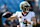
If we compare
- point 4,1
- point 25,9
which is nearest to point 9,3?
point 4,1

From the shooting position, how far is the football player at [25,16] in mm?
3153

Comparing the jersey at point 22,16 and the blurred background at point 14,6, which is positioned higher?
the blurred background at point 14,6

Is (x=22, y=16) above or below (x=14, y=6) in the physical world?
below

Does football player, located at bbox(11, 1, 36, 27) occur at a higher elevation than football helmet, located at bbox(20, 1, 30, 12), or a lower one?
lower

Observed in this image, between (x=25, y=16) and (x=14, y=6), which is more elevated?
(x=14, y=6)

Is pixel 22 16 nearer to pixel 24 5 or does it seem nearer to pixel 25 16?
pixel 25 16

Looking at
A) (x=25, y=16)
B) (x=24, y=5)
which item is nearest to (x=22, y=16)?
(x=25, y=16)

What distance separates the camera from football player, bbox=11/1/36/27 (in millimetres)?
3153

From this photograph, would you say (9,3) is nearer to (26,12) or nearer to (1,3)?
(1,3)

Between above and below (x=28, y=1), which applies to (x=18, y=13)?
below

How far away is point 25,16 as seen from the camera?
10.4ft

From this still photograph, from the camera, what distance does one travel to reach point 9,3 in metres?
3.18

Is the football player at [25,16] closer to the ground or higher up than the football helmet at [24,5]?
closer to the ground

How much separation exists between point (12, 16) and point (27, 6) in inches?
12.3
